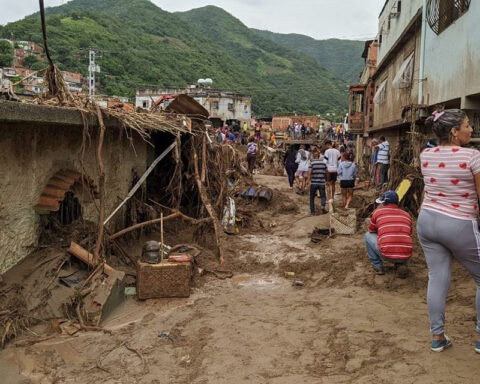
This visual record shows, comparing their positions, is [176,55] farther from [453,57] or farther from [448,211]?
[448,211]

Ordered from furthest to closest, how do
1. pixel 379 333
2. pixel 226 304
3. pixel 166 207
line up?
pixel 166 207
pixel 226 304
pixel 379 333

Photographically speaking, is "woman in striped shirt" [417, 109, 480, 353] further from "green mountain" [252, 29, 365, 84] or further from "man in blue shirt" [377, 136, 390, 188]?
"green mountain" [252, 29, 365, 84]

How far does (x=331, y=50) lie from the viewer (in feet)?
545

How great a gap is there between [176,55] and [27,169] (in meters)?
86.9

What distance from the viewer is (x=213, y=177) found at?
9625 mm

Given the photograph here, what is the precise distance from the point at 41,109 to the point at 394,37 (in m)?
17.2

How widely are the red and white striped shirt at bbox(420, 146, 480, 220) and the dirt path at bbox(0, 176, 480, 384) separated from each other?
118cm

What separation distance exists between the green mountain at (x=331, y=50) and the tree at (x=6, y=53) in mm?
106121

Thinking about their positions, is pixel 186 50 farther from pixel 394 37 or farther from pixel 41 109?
pixel 41 109

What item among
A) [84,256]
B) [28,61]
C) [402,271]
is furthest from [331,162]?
[28,61]

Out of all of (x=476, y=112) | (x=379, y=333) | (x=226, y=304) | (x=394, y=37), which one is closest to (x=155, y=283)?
(x=226, y=304)

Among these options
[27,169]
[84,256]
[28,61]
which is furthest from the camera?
[28,61]

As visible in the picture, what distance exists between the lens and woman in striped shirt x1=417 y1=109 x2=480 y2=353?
130 inches

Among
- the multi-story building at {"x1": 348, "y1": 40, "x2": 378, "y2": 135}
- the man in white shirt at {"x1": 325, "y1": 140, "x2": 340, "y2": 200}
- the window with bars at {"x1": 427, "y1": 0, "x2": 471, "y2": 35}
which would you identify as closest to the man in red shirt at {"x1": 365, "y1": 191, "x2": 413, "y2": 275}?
the window with bars at {"x1": 427, "y1": 0, "x2": 471, "y2": 35}
